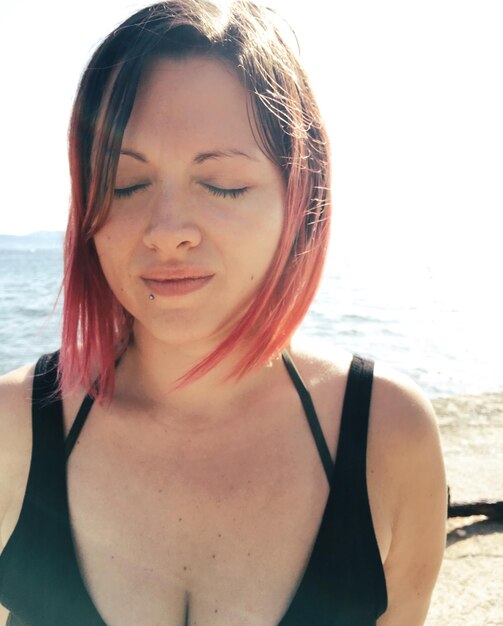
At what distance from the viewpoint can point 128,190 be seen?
1.35 meters

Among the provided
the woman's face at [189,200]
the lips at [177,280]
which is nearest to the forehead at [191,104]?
the woman's face at [189,200]

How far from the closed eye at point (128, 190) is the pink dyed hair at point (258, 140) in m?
0.02

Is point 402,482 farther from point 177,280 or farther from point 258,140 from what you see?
point 258,140

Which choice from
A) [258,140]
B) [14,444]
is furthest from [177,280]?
[14,444]

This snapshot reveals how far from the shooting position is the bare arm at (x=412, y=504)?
4.89 ft

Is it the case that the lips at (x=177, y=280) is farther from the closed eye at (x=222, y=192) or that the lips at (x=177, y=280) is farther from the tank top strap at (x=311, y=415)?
the tank top strap at (x=311, y=415)

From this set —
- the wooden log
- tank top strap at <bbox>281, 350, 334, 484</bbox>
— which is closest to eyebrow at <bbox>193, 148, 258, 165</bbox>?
tank top strap at <bbox>281, 350, 334, 484</bbox>

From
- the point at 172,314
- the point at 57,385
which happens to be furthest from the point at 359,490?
the point at 57,385

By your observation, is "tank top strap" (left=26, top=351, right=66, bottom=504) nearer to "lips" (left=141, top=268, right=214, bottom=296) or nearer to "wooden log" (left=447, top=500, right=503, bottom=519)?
"lips" (left=141, top=268, right=214, bottom=296)

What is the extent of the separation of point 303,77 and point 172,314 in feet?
2.16

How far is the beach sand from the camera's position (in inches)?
95.7

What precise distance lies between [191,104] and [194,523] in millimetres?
950

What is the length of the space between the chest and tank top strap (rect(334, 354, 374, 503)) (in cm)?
6

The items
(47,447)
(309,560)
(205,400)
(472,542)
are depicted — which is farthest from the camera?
(472,542)
